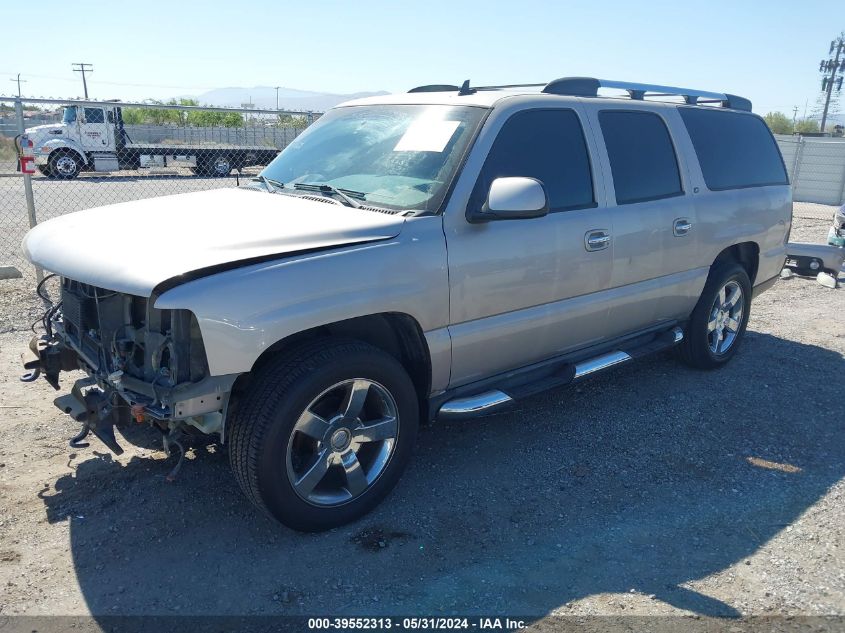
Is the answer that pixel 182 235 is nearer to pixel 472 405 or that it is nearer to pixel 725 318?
pixel 472 405

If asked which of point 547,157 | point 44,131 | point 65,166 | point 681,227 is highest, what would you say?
point 44,131

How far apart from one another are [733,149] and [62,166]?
22.1 m

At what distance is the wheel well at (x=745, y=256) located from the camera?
5.59 m

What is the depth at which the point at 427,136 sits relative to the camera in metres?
3.86

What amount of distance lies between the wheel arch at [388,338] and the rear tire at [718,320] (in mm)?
2835

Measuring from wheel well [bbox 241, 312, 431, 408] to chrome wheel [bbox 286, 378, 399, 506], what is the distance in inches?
11.0

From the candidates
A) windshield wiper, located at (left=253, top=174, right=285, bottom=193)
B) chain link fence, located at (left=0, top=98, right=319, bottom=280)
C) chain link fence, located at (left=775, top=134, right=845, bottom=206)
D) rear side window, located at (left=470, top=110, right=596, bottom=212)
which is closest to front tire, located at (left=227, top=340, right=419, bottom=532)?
rear side window, located at (left=470, top=110, right=596, bottom=212)

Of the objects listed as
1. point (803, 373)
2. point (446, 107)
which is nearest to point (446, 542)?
point (446, 107)

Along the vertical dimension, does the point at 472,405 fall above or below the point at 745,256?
below

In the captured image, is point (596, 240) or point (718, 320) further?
point (718, 320)

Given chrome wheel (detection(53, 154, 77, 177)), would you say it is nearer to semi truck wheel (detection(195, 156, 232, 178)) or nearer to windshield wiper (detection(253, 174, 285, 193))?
semi truck wheel (detection(195, 156, 232, 178))

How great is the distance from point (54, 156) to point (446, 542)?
2328cm

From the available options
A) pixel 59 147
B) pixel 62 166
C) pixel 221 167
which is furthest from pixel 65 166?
pixel 221 167

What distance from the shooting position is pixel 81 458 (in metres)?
4.00
